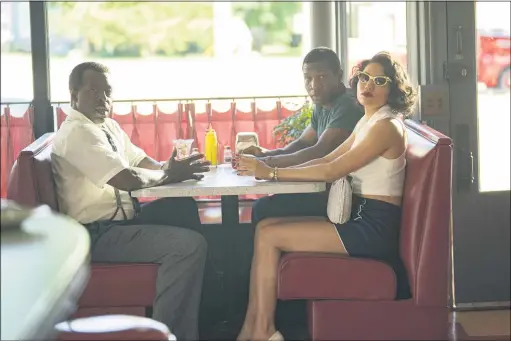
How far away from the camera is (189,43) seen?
6734mm

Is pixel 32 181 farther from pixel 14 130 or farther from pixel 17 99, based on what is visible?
pixel 17 99

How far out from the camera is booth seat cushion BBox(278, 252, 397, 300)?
3.32 metres

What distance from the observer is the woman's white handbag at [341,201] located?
3391 millimetres

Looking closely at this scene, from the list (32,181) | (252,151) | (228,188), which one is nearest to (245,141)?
(252,151)

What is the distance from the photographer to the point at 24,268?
1.49 metres

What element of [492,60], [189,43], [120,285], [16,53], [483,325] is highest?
[189,43]

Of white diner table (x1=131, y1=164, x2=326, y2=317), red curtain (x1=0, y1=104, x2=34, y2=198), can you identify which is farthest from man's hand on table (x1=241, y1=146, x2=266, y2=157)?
red curtain (x1=0, y1=104, x2=34, y2=198)

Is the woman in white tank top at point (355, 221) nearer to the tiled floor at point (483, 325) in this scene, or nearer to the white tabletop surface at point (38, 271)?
the tiled floor at point (483, 325)

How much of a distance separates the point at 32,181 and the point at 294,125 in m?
1.47

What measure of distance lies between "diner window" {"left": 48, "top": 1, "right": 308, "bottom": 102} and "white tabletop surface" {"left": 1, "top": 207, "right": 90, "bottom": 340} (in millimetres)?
3289

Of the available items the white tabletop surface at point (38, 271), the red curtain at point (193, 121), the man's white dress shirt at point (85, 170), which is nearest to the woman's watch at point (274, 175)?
the man's white dress shirt at point (85, 170)

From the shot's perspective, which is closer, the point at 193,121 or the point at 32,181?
the point at 32,181

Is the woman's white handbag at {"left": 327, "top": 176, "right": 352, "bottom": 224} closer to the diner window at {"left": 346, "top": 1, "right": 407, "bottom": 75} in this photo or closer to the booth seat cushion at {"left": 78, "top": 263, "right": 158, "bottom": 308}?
the booth seat cushion at {"left": 78, "top": 263, "right": 158, "bottom": 308}

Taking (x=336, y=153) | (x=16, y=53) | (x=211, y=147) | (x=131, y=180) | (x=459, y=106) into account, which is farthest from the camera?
(x=16, y=53)
